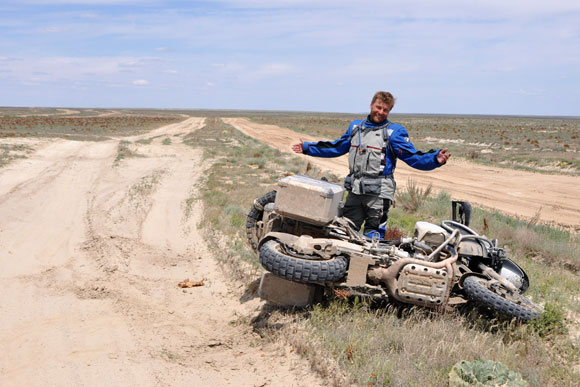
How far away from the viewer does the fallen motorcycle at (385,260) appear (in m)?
4.23

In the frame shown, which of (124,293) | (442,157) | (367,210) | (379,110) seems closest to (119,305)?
(124,293)

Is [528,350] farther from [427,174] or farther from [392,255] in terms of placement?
[427,174]

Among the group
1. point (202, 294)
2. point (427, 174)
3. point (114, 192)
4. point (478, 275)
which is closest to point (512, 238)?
point (478, 275)

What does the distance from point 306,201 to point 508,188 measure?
525 inches

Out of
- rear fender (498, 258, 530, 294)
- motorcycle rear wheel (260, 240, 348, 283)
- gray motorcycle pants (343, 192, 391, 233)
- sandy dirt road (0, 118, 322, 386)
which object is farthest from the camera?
gray motorcycle pants (343, 192, 391, 233)

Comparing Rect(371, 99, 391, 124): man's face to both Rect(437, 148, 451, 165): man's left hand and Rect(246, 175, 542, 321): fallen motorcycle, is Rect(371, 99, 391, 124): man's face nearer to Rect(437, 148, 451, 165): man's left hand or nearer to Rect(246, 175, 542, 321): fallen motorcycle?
Rect(437, 148, 451, 165): man's left hand

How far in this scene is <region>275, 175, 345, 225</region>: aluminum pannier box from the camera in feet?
15.1

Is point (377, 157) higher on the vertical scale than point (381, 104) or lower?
lower

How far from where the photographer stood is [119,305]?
5422mm

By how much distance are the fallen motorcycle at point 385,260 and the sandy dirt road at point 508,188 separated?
6028 mm

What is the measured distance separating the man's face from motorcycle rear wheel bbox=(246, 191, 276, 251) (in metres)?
→ 1.61

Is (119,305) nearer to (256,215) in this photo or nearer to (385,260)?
(256,215)

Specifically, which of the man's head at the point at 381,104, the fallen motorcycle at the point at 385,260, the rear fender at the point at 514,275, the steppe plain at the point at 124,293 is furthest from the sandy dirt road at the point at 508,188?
the man's head at the point at 381,104

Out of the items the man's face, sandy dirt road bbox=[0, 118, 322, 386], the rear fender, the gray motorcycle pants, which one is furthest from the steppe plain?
the man's face
